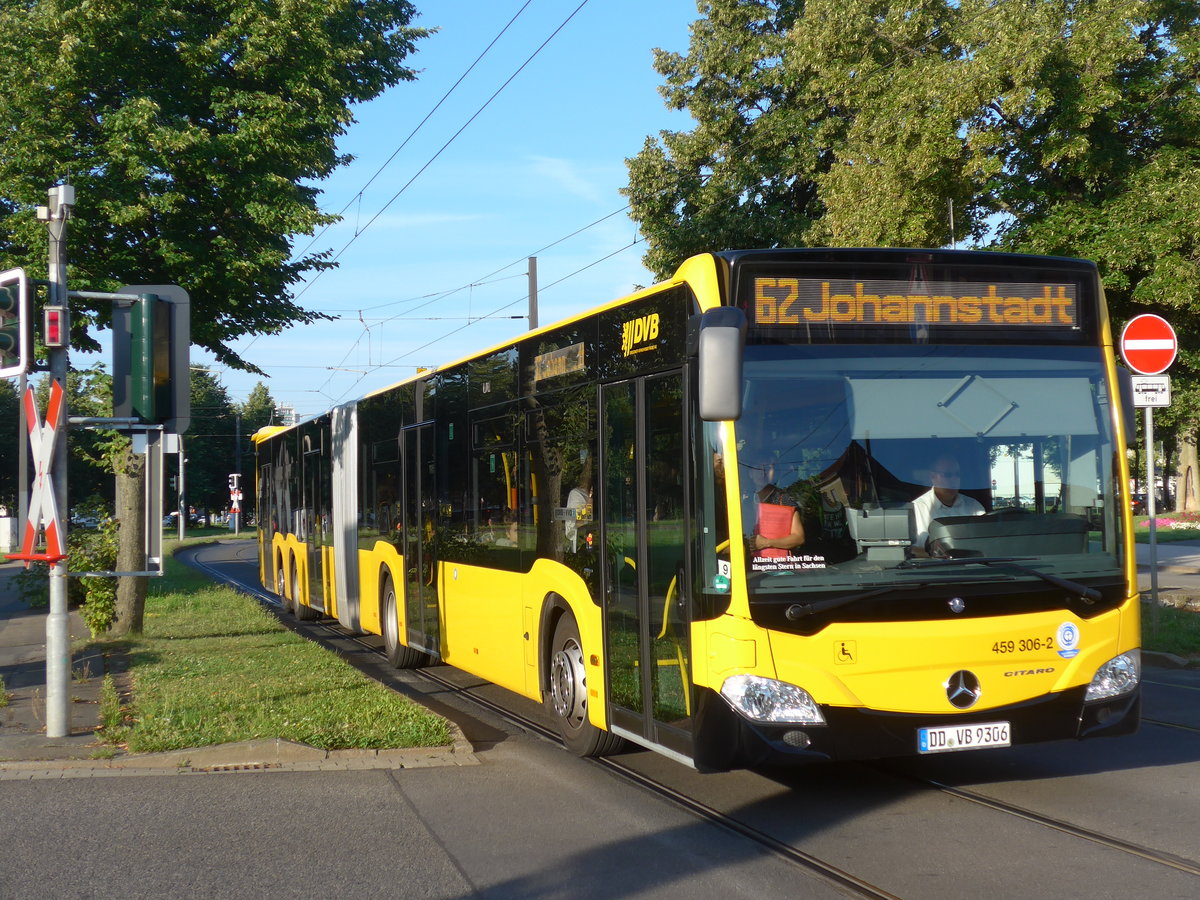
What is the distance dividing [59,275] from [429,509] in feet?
13.2

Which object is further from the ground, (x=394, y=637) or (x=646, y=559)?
(x=646, y=559)

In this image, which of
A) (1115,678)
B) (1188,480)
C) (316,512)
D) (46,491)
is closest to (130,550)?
(316,512)

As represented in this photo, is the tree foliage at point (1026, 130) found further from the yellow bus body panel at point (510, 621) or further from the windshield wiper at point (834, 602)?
the windshield wiper at point (834, 602)

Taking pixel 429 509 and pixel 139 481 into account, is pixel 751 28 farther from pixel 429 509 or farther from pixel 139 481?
pixel 429 509

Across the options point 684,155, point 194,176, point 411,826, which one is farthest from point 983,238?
point 411,826

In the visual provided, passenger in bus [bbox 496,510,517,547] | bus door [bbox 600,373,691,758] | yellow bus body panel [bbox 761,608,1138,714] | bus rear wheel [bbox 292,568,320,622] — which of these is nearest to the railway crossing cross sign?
passenger in bus [bbox 496,510,517,547]

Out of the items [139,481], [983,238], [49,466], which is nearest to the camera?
[49,466]

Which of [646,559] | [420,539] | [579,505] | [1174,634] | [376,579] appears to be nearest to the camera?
[646,559]

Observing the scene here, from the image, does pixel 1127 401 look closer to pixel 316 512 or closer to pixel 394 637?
pixel 394 637

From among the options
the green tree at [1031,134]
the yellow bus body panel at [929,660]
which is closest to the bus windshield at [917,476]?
the yellow bus body panel at [929,660]

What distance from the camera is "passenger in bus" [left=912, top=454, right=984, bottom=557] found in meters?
6.37

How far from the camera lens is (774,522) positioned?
632cm

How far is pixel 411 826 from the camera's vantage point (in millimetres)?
6602

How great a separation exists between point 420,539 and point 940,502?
6897 mm
